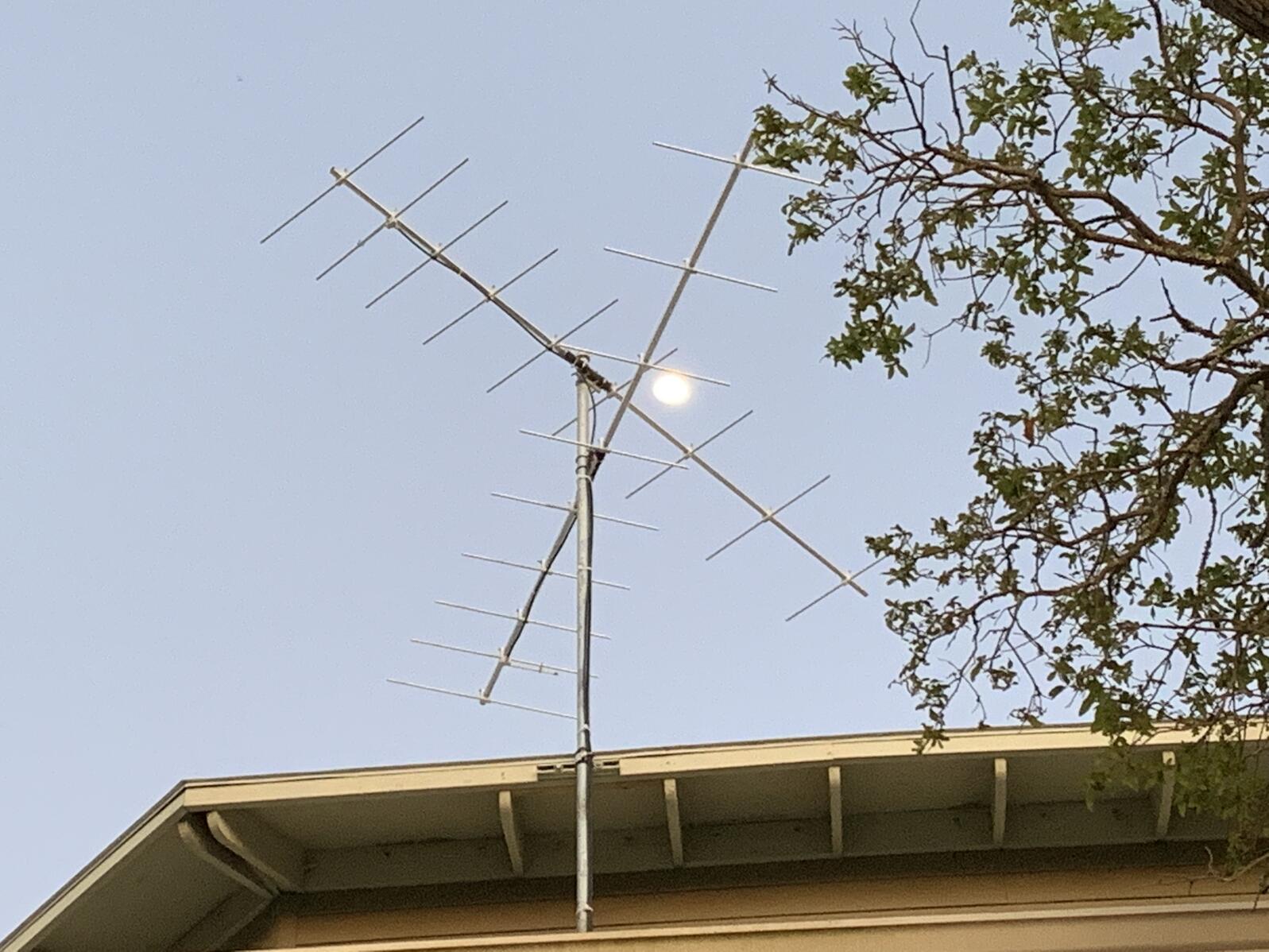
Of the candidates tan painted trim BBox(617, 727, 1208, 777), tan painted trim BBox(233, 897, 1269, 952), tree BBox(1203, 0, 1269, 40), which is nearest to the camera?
tree BBox(1203, 0, 1269, 40)

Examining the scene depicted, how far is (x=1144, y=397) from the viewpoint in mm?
6102

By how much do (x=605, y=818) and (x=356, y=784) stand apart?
4.85 ft

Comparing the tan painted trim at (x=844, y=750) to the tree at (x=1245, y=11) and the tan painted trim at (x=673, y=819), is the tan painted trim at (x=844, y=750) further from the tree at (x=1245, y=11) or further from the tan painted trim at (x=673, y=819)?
the tree at (x=1245, y=11)

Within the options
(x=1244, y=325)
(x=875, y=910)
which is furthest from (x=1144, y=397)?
(x=875, y=910)

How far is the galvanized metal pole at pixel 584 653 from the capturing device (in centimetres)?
773

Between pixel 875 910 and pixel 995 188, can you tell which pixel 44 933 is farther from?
pixel 995 188

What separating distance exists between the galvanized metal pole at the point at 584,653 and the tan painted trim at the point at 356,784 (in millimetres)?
697

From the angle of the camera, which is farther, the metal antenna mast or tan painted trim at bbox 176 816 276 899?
tan painted trim at bbox 176 816 276 899

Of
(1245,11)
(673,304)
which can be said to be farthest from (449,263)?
(1245,11)

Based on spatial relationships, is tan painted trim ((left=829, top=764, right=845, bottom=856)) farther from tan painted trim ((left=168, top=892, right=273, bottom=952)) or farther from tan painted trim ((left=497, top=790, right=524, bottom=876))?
tan painted trim ((left=168, top=892, right=273, bottom=952))

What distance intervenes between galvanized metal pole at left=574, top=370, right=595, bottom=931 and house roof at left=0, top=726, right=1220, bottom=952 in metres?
0.39

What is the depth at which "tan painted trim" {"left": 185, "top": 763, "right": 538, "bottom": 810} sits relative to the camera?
29.8 ft

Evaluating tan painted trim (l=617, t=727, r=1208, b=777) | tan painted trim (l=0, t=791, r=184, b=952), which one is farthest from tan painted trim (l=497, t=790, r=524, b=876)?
tan painted trim (l=0, t=791, r=184, b=952)

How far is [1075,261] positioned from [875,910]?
4.60 metres
